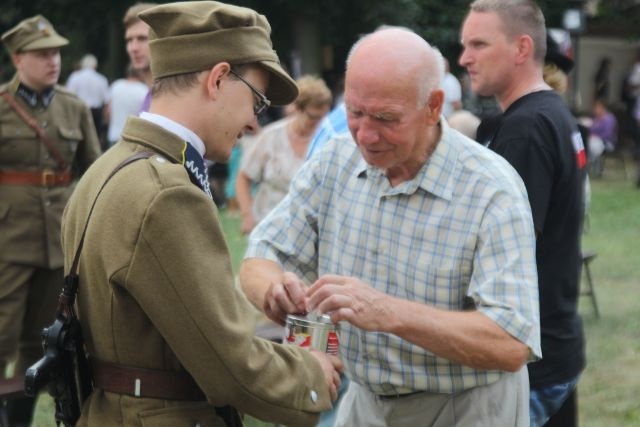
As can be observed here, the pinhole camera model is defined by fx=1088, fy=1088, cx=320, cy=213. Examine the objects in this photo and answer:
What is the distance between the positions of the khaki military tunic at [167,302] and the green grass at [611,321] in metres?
3.29

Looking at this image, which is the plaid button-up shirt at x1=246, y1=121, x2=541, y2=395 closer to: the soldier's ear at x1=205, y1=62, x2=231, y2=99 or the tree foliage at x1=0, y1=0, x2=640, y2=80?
the soldier's ear at x1=205, y1=62, x2=231, y2=99

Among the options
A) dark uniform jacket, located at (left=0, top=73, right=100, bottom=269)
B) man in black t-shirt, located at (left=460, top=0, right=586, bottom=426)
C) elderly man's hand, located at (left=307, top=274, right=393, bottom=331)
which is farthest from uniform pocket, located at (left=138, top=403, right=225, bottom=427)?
dark uniform jacket, located at (left=0, top=73, right=100, bottom=269)

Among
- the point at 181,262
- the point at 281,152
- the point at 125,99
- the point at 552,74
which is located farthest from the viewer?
the point at 125,99

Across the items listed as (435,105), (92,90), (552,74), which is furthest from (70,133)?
(92,90)

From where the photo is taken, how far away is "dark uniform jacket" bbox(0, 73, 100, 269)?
20.5 feet

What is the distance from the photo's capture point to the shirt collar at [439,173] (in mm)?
2990

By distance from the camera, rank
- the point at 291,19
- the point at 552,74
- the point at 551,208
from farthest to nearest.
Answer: the point at 291,19, the point at 552,74, the point at 551,208

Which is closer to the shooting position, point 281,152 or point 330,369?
point 330,369

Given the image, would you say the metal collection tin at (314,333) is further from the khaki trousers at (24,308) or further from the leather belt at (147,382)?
the khaki trousers at (24,308)

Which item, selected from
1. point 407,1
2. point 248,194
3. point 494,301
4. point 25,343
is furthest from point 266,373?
point 407,1

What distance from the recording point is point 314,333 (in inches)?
113

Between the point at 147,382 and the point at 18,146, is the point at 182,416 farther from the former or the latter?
the point at 18,146

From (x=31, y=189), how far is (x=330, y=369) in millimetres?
3958

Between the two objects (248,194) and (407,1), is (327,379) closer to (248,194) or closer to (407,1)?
(248,194)
